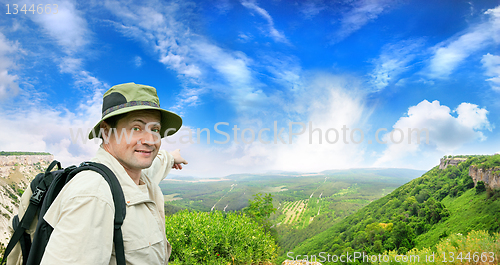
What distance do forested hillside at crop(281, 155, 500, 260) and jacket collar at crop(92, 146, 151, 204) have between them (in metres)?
7.35

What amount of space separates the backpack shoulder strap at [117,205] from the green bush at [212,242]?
325 cm

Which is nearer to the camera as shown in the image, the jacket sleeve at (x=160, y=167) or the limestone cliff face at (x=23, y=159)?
the jacket sleeve at (x=160, y=167)

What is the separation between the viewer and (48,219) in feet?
4.84

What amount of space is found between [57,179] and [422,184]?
9.43 metres

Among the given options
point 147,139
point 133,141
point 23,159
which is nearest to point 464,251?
point 147,139

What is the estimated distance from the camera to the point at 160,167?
361 cm

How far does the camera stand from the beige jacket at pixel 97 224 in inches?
50.1

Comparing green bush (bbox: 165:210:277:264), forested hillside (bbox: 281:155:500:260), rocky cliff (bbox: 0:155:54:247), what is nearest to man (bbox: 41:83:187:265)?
green bush (bbox: 165:210:277:264)

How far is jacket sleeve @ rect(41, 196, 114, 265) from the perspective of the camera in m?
1.25

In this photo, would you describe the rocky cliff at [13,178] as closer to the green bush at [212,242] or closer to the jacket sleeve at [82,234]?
the green bush at [212,242]

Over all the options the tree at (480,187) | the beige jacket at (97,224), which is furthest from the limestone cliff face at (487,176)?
the beige jacket at (97,224)

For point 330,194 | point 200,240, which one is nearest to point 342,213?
point 330,194

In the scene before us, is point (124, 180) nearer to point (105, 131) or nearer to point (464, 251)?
point (105, 131)

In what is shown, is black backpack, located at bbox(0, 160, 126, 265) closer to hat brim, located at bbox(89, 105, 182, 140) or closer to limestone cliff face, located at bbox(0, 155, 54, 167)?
hat brim, located at bbox(89, 105, 182, 140)
